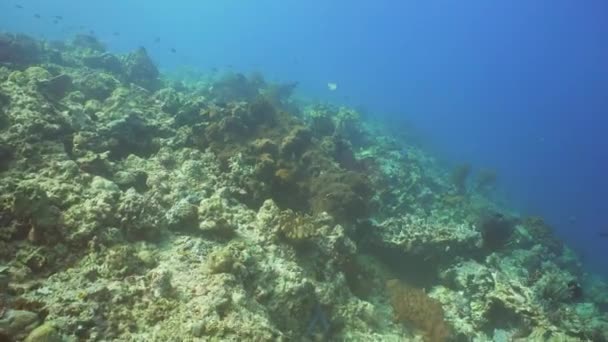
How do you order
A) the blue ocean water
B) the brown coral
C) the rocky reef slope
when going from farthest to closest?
1. the blue ocean water
2. the brown coral
3. the rocky reef slope

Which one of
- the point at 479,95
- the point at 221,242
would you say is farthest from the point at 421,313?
the point at 479,95

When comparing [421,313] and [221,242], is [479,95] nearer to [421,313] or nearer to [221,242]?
[421,313]

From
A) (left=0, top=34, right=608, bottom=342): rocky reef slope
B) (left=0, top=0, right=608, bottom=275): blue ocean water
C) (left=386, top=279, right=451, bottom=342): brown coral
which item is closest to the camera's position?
(left=0, top=34, right=608, bottom=342): rocky reef slope

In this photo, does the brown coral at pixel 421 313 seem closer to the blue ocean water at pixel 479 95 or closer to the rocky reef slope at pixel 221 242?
the rocky reef slope at pixel 221 242

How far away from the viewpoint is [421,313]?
8117 millimetres

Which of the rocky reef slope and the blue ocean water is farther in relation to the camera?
the blue ocean water

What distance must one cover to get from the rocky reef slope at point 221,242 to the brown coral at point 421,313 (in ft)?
0.09

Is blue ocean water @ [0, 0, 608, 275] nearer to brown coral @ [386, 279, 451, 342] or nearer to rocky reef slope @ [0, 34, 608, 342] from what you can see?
rocky reef slope @ [0, 34, 608, 342]

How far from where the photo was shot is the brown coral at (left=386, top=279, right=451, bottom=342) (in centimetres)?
785

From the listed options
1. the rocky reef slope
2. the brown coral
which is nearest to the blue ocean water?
the rocky reef slope

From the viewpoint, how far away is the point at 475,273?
974 centimetres

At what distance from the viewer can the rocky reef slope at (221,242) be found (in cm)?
508

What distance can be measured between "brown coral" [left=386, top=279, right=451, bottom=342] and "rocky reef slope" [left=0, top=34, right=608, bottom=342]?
0.03 metres

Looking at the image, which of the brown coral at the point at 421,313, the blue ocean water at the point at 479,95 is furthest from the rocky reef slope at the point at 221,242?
the blue ocean water at the point at 479,95
